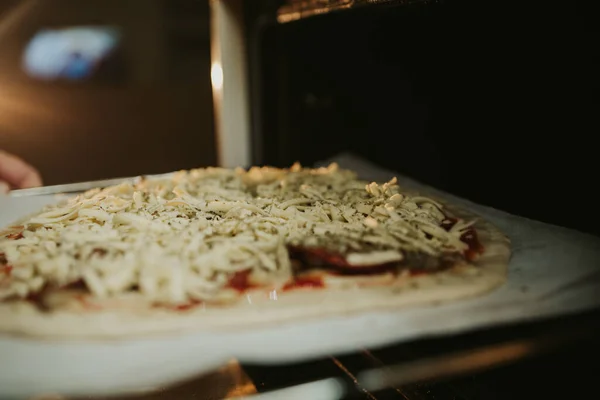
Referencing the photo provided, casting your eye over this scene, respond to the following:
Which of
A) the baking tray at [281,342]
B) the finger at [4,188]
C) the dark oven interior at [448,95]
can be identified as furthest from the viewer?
the finger at [4,188]

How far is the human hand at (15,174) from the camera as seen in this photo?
4.50ft

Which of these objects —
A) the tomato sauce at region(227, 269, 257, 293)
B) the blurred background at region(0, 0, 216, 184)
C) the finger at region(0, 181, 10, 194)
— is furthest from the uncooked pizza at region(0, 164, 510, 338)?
the blurred background at region(0, 0, 216, 184)

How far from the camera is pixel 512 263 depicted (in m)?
0.89

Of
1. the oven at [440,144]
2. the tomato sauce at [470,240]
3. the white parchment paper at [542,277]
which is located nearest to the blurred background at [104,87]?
the oven at [440,144]

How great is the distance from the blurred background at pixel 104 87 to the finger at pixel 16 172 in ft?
0.07

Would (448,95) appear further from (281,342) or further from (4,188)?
(4,188)

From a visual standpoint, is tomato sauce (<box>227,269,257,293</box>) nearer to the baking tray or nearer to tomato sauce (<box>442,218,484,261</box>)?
the baking tray

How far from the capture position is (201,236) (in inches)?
35.1

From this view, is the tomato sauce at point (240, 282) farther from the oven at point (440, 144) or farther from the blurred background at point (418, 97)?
the blurred background at point (418, 97)

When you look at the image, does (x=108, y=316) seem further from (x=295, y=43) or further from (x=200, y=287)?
(x=295, y=43)

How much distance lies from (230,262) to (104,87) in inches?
158

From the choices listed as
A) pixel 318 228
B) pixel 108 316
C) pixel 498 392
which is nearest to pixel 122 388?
pixel 108 316

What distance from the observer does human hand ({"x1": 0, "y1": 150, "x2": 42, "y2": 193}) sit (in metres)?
1.37

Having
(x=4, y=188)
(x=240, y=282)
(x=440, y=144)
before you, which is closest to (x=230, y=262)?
(x=240, y=282)
